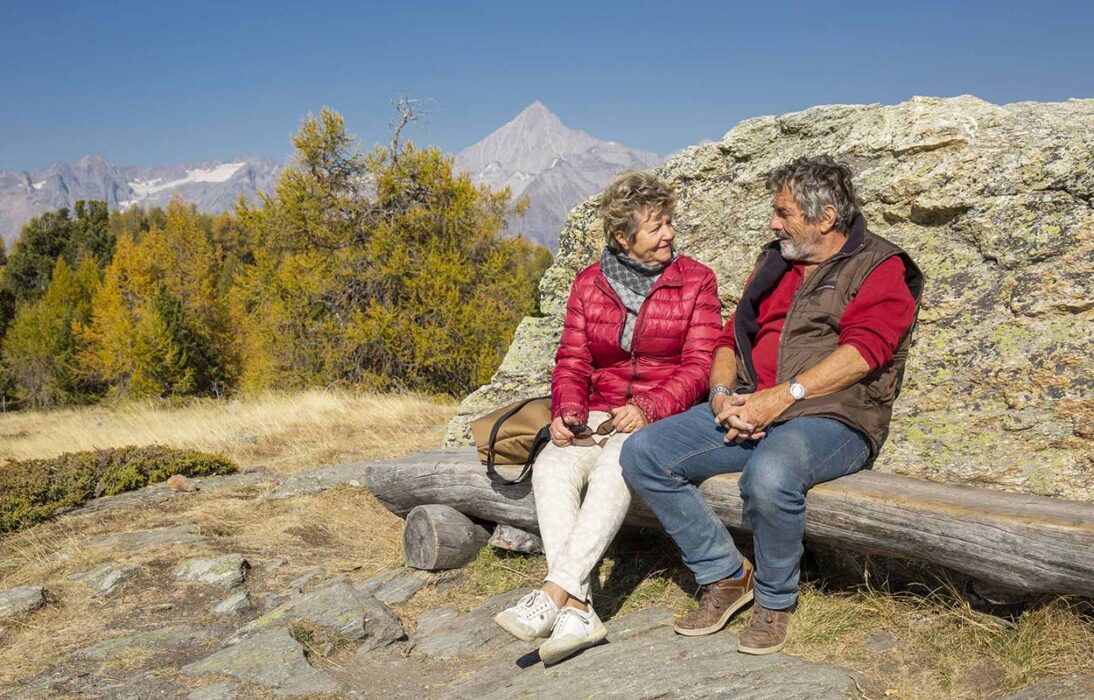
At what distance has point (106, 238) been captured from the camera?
56.9 meters

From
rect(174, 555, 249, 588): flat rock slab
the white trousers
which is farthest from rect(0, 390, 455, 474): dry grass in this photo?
the white trousers

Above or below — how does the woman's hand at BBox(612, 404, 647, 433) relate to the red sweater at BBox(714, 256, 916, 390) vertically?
below

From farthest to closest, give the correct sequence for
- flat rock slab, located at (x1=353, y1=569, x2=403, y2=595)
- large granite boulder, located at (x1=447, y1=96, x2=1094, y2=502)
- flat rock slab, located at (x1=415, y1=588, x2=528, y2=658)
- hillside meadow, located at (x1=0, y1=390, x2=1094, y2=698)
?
1. flat rock slab, located at (x1=353, y1=569, x2=403, y2=595)
2. flat rock slab, located at (x1=415, y1=588, x2=528, y2=658)
3. large granite boulder, located at (x1=447, y1=96, x2=1094, y2=502)
4. hillside meadow, located at (x1=0, y1=390, x2=1094, y2=698)

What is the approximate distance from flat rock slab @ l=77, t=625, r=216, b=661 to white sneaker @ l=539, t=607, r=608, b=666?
2543 mm

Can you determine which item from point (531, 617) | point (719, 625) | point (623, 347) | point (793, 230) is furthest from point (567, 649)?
point (793, 230)

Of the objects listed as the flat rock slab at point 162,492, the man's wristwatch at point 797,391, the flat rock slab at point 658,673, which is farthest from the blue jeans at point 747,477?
the flat rock slab at point 162,492

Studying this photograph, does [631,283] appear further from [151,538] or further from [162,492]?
[162,492]

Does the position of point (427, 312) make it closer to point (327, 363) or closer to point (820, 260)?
point (327, 363)

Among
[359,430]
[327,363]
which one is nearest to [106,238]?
[327,363]

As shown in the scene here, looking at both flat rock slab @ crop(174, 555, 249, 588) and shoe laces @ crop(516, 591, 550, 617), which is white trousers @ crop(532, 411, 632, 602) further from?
flat rock slab @ crop(174, 555, 249, 588)

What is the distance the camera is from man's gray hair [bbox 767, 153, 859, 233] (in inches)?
163

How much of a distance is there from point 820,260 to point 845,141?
164 cm

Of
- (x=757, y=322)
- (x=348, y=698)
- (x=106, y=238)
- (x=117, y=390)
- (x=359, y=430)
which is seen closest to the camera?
(x=348, y=698)

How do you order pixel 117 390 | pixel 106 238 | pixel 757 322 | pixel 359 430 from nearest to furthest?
pixel 757 322 < pixel 359 430 < pixel 117 390 < pixel 106 238
